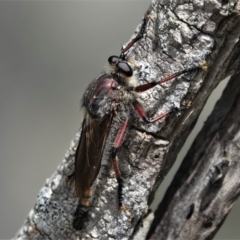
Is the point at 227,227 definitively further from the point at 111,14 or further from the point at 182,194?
the point at 111,14

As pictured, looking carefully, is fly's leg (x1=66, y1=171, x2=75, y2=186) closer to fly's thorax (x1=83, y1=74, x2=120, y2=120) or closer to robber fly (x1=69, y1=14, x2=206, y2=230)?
robber fly (x1=69, y1=14, x2=206, y2=230)

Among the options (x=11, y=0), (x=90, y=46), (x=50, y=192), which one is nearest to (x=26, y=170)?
(x=90, y=46)

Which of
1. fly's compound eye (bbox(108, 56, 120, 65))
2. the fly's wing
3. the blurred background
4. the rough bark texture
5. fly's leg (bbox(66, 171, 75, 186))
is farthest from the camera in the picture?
the blurred background

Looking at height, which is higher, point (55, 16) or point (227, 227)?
point (55, 16)

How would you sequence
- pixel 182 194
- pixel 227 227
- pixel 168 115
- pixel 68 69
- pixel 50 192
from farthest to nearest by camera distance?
pixel 68 69
pixel 227 227
pixel 50 192
pixel 182 194
pixel 168 115

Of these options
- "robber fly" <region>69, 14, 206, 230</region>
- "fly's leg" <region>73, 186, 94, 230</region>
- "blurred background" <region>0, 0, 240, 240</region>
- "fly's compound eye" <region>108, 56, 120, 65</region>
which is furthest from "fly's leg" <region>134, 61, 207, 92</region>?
"blurred background" <region>0, 0, 240, 240</region>

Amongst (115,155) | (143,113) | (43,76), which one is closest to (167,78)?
(143,113)

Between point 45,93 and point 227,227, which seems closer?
point 227,227

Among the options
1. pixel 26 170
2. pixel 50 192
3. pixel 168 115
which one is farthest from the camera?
pixel 26 170

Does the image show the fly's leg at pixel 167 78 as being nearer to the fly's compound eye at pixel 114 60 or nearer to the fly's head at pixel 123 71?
the fly's head at pixel 123 71
